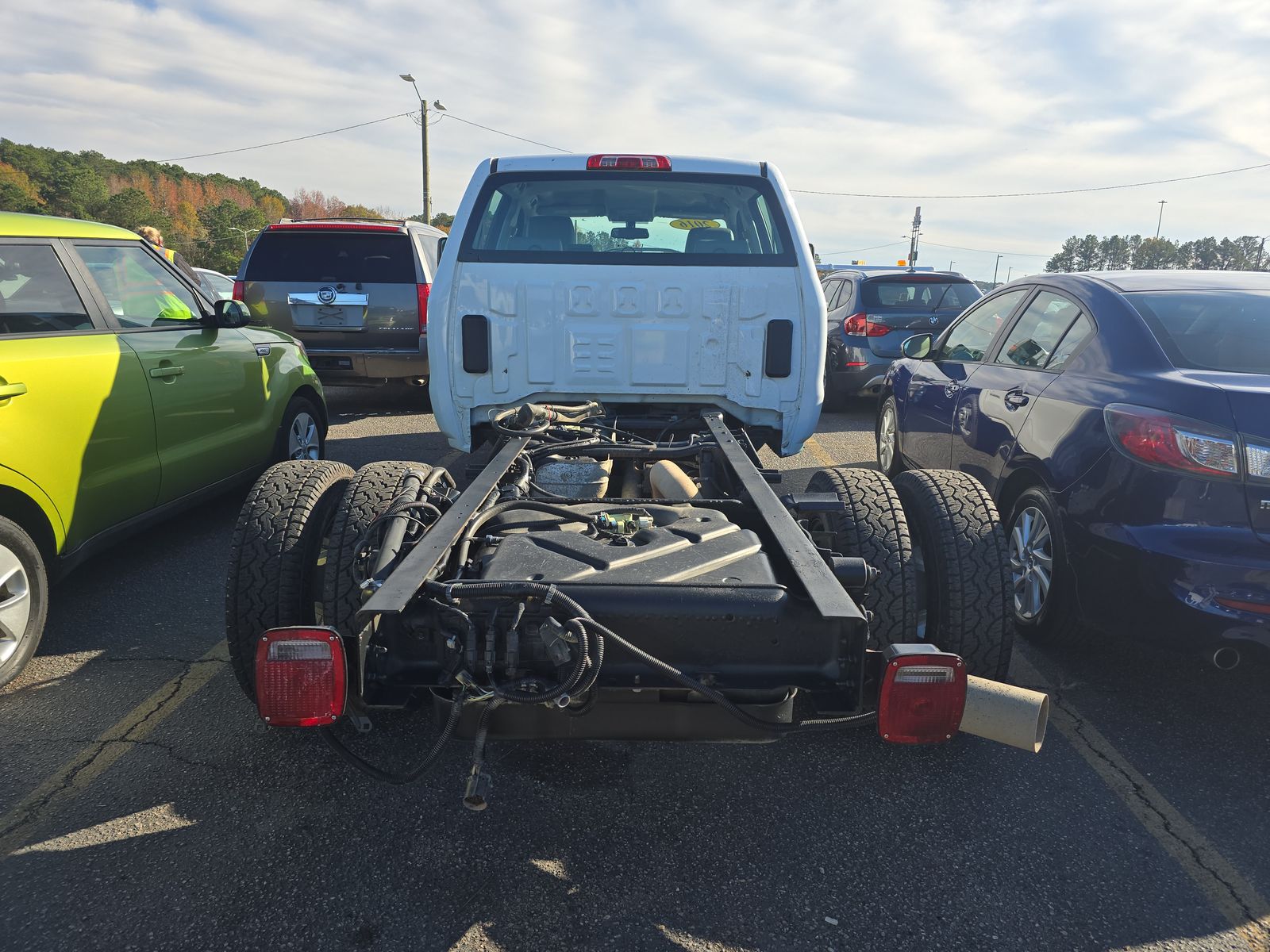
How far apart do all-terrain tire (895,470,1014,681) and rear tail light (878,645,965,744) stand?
76 centimetres

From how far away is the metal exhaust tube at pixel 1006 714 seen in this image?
6.59 feet

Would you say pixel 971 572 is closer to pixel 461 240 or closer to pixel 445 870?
pixel 445 870

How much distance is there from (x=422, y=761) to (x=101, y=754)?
1460 millimetres

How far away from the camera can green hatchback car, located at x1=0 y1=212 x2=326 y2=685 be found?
3.28 metres

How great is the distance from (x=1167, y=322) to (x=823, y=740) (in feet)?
7.41

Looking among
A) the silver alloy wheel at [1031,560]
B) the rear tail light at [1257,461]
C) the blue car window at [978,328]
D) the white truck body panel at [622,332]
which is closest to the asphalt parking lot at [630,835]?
the silver alloy wheel at [1031,560]

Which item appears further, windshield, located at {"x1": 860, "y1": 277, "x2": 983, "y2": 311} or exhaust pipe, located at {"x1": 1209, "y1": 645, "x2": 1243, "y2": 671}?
windshield, located at {"x1": 860, "y1": 277, "x2": 983, "y2": 311}

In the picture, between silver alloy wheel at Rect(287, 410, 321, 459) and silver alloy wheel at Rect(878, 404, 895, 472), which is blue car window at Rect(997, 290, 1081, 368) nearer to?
silver alloy wheel at Rect(878, 404, 895, 472)

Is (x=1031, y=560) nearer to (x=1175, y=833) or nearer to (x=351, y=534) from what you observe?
(x=1175, y=833)

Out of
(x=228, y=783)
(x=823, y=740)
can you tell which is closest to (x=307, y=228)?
(x=228, y=783)

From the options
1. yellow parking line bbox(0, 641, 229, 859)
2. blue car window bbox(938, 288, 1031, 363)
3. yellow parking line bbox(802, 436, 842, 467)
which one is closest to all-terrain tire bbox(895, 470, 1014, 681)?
blue car window bbox(938, 288, 1031, 363)

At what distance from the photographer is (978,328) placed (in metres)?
5.06

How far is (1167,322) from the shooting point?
3.49 meters

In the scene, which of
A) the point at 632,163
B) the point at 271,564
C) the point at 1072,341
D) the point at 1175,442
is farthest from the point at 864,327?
the point at 271,564
